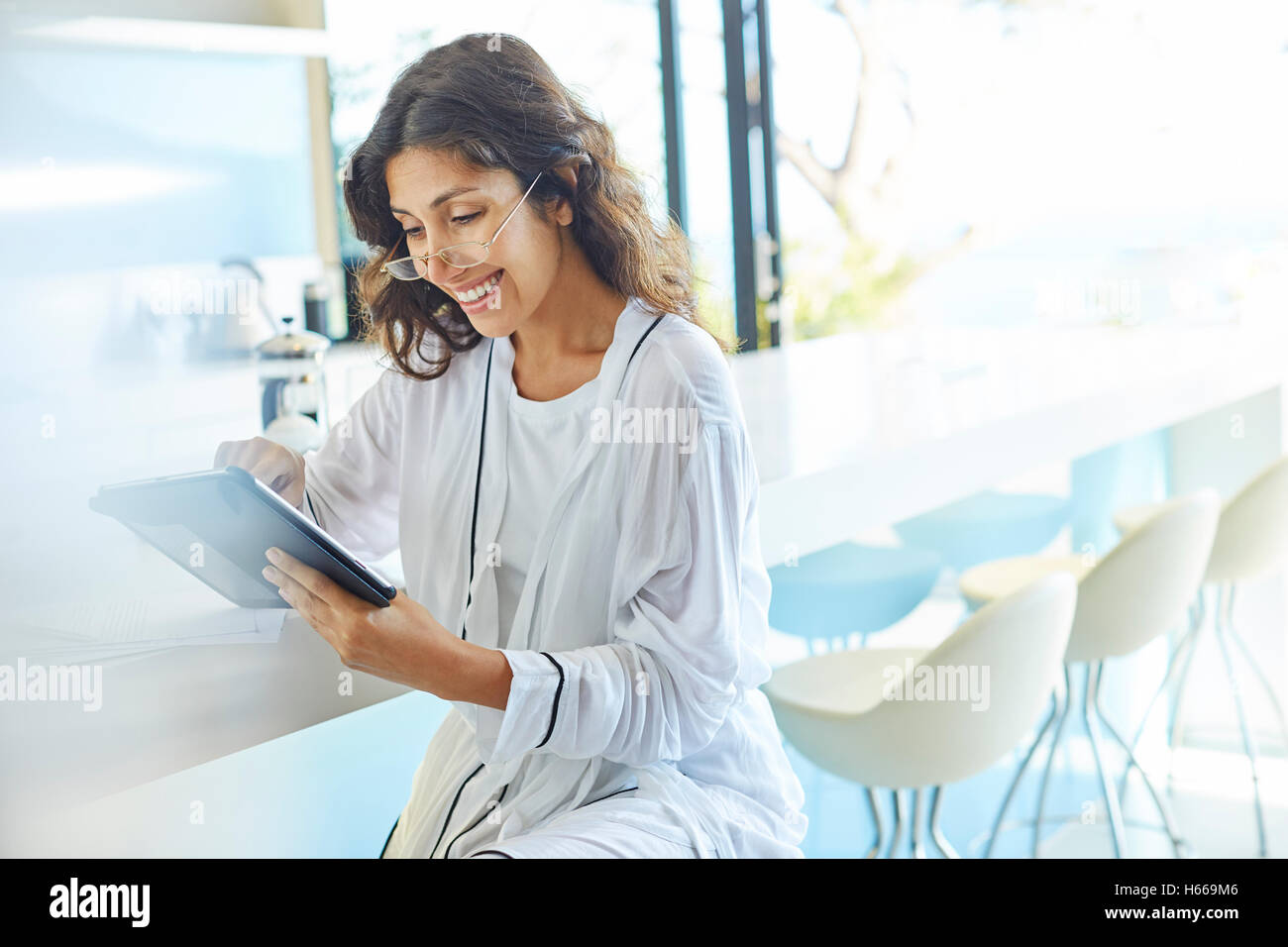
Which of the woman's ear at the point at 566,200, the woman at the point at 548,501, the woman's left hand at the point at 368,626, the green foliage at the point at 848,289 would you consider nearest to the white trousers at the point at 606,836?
the woman at the point at 548,501

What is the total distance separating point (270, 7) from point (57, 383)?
815 mm

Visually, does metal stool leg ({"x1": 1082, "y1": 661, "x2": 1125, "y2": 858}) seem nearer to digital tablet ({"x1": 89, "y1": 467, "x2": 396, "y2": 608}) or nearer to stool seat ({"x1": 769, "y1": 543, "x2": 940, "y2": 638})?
stool seat ({"x1": 769, "y1": 543, "x2": 940, "y2": 638})

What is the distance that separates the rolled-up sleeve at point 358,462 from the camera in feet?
3.37

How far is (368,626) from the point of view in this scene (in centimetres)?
76

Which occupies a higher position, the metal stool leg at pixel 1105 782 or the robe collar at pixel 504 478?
the robe collar at pixel 504 478

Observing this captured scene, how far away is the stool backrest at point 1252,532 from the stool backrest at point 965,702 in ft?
2.39

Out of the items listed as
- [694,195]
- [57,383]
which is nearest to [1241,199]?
[694,195]

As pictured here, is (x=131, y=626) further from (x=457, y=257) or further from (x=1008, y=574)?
(x=1008, y=574)

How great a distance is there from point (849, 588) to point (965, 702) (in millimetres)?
697

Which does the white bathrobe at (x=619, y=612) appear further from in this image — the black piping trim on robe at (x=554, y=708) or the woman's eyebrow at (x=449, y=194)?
the woman's eyebrow at (x=449, y=194)

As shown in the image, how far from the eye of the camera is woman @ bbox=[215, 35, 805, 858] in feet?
2.72

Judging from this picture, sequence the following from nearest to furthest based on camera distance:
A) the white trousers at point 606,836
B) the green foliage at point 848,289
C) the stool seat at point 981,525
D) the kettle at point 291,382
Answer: the white trousers at point 606,836, the kettle at point 291,382, the stool seat at point 981,525, the green foliage at point 848,289

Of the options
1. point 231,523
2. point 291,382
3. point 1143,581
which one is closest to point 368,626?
point 231,523
